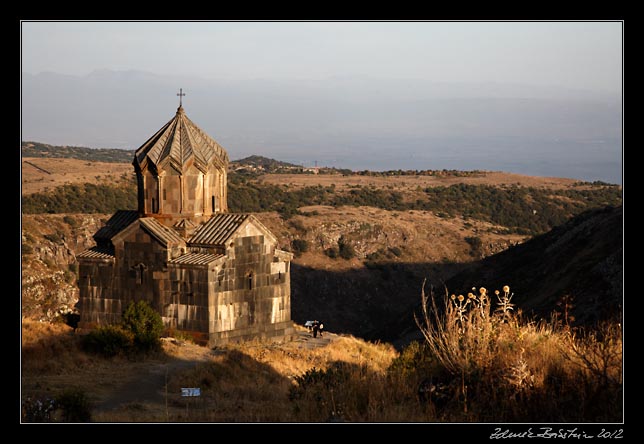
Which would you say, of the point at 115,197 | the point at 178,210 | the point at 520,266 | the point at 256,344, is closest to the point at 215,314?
the point at 256,344

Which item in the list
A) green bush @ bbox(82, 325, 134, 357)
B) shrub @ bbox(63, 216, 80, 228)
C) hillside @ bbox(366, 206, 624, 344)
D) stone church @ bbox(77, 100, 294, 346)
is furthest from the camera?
shrub @ bbox(63, 216, 80, 228)

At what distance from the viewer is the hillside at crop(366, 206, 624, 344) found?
22375 mm

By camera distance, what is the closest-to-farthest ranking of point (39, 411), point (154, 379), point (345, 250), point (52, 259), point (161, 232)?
point (39, 411), point (154, 379), point (161, 232), point (52, 259), point (345, 250)

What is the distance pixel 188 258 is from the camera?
2059 cm

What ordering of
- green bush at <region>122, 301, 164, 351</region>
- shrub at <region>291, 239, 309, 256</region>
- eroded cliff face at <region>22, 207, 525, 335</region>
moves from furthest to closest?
shrub at <region>291, 239, 309, 256</region>, eroded cliff face at <region>22, 207, 525, 335</region>, green bush at <region>122, 301, 164, 351</region>

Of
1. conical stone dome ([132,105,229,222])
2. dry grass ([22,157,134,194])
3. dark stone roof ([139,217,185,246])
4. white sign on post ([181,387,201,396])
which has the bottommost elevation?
white sign on post ([181,387,201,396])

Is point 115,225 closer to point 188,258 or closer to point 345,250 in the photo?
point 188,258

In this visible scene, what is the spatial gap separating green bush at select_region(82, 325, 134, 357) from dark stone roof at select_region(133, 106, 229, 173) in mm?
4711

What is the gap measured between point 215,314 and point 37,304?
1825 centimetres

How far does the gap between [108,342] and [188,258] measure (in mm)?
3131

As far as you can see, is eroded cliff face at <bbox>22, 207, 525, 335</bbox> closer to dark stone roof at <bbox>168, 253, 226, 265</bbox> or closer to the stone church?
the stone church

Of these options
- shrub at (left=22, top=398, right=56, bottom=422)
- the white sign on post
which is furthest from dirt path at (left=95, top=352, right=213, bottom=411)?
shrub at (left=22, top=398, right=56, bottom=422)

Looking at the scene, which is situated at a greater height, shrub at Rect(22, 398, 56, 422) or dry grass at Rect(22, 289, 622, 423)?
dry grass at Rect(22, 289, 622, 423)

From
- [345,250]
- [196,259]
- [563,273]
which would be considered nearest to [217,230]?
[196,259]
